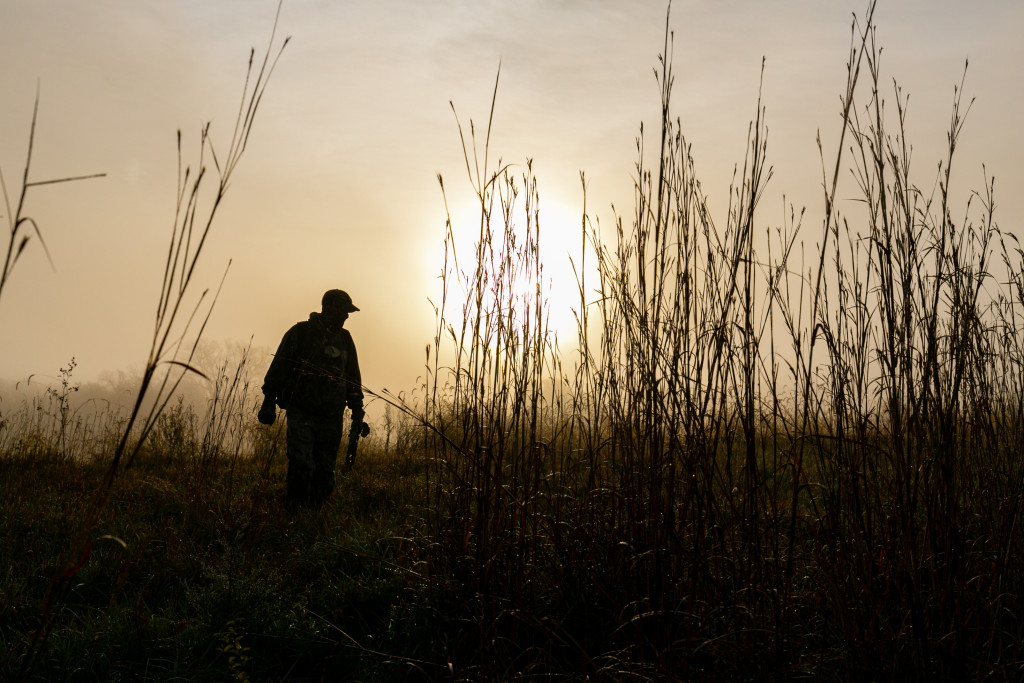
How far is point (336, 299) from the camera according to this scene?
18.7ft

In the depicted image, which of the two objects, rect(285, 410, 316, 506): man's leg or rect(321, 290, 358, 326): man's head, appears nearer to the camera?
rect(285, 410, 316, 506): man's leg

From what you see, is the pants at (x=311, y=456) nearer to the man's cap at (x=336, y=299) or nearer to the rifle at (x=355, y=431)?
the rifle at (x=355, y=431)

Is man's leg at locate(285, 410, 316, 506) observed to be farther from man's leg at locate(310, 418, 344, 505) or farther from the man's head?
the man's head

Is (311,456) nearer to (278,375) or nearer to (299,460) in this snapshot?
(299,460)

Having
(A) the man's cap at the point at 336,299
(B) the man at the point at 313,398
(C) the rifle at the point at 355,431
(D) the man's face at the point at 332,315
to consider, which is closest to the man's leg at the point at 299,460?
(B) the man at the point at 313,398

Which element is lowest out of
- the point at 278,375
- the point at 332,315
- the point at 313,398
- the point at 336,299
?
the point at 313,398

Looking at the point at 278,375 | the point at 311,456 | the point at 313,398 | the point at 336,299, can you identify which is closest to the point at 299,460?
the point at 311,456

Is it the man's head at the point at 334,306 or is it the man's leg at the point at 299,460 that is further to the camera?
the man's head at the point at 334,306

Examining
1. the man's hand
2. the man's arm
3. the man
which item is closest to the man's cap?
the man

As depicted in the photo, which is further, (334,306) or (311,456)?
(334,306)

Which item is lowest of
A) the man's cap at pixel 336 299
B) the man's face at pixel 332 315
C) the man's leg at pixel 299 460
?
the man's leg at pixel 299 460

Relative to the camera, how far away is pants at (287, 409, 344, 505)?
545cm

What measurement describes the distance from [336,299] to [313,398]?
826mm

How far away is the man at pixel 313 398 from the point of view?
5.45 metres
